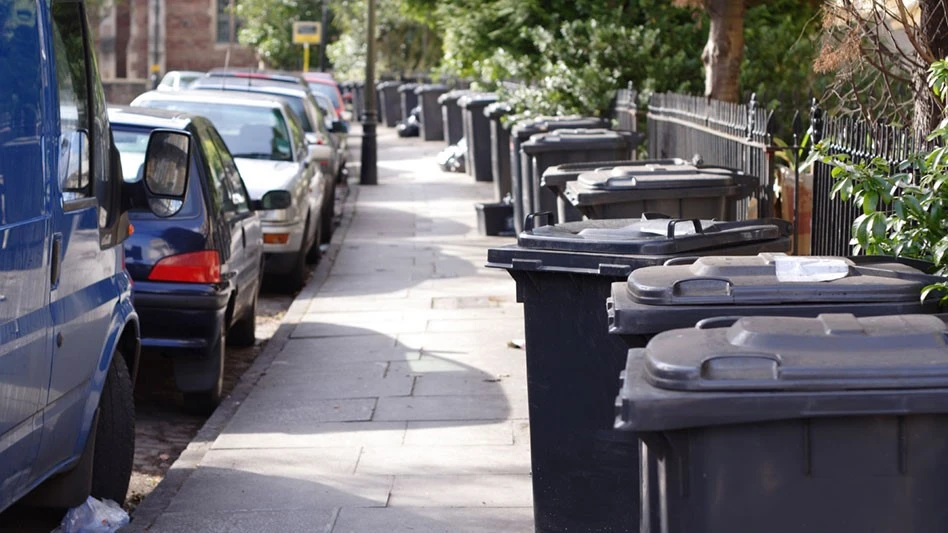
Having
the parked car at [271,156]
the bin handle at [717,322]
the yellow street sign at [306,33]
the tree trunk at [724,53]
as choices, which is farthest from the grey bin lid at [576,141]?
the yellow street sign at [306,33]

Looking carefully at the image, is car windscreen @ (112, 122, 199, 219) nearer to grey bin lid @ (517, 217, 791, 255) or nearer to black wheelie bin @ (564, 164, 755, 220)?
black wheelie bin @ (564, 164, 755, 220)

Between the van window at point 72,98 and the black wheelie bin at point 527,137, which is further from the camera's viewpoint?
the black wheelie bin at point 527,137

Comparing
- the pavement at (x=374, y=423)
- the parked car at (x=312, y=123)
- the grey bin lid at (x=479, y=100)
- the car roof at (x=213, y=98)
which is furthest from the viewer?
the grey bin lid at (x=479, y=100)

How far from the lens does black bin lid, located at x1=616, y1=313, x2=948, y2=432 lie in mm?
3139

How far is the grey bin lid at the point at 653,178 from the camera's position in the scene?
744 centimetres

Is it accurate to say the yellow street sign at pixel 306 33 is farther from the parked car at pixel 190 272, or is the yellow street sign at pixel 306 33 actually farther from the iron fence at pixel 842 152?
the iron fence at pixel 842 152

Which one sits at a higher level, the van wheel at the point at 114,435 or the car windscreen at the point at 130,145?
the car windscreen at the point at 130,145

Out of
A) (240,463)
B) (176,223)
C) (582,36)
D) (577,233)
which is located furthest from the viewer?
(582,36)

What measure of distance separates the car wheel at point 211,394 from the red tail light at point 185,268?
0.35 metres

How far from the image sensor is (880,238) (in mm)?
4547

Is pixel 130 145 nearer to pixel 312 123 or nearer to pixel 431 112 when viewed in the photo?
pixel 312 123

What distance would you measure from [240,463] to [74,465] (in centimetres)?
147

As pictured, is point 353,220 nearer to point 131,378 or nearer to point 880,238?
point 131,378

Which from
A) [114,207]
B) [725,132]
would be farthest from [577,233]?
[725,132]
